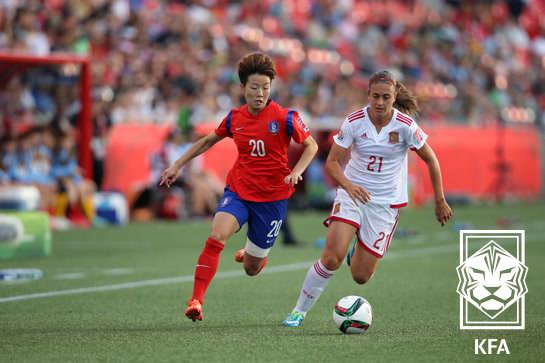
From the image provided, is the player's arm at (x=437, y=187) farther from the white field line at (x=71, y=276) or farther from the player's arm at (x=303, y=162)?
the white field line at (x=71, y=276)

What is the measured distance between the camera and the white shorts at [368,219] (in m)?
8.34

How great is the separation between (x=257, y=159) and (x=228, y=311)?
56.7 inches

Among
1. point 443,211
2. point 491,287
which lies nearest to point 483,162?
point 491,287

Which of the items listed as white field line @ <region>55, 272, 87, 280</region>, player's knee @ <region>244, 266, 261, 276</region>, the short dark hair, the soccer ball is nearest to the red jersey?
the short dark hair

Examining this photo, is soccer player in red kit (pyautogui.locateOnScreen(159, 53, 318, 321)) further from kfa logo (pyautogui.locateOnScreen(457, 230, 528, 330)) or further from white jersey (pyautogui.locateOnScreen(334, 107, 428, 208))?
kfa logo (pyautogui.locateOnScreen(457, 230, 528, 330))

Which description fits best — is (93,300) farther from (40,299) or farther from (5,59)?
(5,59)

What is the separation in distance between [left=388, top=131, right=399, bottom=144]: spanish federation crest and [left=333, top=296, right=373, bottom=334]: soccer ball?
49.3 inches

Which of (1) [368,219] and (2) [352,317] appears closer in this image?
(2) [352,317]

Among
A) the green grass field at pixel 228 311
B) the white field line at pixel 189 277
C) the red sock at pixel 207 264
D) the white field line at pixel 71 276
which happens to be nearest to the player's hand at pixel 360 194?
the green grass field at pixel 228 311

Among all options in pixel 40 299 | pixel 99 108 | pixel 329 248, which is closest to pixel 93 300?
pixel 40 299

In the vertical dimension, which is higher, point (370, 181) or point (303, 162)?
point (303, 162)

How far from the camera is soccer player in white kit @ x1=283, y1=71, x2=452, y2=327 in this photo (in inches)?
323

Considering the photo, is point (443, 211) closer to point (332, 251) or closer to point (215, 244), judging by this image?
point (332, 251)

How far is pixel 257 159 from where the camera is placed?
862 centimetres
